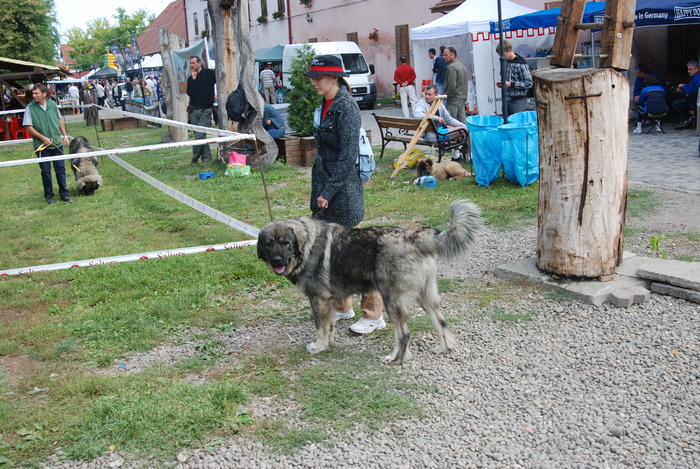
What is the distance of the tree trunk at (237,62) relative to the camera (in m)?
12.7

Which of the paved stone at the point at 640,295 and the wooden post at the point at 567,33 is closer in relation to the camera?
the paved stone at the point at 640,295

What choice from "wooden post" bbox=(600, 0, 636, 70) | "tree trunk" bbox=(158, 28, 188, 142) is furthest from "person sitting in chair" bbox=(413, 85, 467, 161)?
"tree trunk" bbox=(158, 28, 188, 142)

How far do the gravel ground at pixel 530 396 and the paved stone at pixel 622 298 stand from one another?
0.23ft

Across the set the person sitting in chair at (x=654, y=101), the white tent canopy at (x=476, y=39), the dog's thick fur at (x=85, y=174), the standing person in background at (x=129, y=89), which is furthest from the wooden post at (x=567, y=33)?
the standing person in background at (x=129, y=89)

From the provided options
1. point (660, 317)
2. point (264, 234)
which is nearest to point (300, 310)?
point (264, 234)

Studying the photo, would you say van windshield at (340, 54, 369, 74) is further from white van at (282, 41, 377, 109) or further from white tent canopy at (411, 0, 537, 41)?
white tent canopy at (411, 0, 537, 41)

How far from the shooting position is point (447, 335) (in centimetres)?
438

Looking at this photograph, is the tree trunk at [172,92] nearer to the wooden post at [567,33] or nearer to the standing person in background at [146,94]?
the wooden post at [567,33]

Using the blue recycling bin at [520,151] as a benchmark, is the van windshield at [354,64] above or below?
above

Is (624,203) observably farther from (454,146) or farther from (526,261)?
(454,146)

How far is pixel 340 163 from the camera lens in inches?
179

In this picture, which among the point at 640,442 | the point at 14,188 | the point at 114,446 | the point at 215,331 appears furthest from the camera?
the point at 14,188

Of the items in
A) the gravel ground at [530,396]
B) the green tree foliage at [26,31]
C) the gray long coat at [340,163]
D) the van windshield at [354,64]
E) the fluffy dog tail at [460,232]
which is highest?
the green tree foliage at [26,31]

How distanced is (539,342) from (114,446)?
2.79 meters
